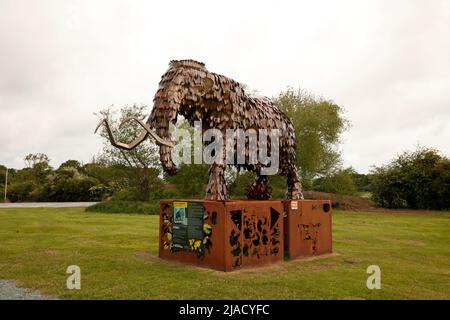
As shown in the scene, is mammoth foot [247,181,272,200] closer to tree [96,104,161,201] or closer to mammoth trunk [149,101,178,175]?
mammoth trunk [149,101,178,175]

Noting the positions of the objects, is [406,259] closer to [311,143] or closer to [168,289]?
[168,289]

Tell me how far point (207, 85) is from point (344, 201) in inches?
871

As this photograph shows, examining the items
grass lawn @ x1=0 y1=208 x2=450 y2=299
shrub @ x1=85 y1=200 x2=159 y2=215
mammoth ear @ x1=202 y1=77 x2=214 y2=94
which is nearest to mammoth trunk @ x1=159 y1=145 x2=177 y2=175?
mammoth ear @ x1=202 y1=77 x2=214 y2=94

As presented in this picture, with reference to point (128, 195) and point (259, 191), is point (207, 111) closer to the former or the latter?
point (259, 191)

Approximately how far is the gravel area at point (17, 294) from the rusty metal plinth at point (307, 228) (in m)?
4.78

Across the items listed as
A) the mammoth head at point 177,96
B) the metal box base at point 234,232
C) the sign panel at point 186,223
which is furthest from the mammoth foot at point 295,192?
the mammoth head at point 177,96

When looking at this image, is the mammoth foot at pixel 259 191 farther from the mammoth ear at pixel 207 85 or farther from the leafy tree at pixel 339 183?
the leafy tree at pixel 339 183

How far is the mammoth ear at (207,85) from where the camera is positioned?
7441mm

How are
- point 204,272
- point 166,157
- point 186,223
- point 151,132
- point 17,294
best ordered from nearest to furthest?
point 17,294 → point 151,132 → point 166,157 → point 204,272 → point 186,223

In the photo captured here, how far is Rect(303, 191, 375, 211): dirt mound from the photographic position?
2664cm

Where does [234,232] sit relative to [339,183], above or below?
below

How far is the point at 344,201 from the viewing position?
27.6m
